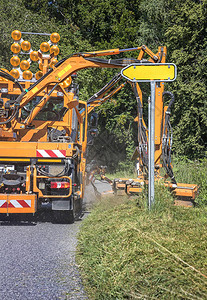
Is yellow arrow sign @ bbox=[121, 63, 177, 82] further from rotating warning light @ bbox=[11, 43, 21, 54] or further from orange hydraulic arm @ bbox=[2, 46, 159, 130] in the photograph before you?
rotating warning light @ bbox=[11, 43, 21, 54]

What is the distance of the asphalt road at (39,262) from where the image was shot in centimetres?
420

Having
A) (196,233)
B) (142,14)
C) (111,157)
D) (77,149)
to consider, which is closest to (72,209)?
(77,149)

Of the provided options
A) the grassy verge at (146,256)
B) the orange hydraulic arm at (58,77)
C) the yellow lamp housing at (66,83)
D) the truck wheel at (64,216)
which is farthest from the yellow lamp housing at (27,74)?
the grassy verge at (146,256)

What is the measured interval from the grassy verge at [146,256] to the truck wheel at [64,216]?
1.89m

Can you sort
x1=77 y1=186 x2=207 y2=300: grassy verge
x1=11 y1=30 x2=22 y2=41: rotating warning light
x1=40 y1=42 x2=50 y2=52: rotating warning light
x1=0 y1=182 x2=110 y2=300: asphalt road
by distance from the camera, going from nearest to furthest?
1. x1=77 y1=186 x2=207 y2=300: grassy verge
2. x1=0 y1=182 x2=110 y2=300: asphalt road
3. x1=40 y1=42 x2=50 y2=52: rotating warning light
4. x1=11 y1=30 x2=22 y2=41: rotating warning light

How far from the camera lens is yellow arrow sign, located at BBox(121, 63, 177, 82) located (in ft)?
21.1

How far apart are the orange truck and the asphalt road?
1.60 feet

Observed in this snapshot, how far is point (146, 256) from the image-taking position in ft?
14.0

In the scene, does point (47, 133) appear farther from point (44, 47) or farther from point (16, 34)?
point (16, 34)

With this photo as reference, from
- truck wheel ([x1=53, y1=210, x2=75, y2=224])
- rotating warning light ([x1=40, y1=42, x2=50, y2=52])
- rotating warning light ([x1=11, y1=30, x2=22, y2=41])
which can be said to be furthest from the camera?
rotating warning light ([x1=11, y1=30, x2=22, y2=41])

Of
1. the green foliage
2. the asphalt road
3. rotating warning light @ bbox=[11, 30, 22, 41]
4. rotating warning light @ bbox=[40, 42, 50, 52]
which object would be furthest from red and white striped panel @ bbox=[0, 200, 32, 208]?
the green foliage

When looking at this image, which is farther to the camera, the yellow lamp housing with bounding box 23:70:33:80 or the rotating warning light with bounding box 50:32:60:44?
the rotating warning light with bounding box 50:32:60:44

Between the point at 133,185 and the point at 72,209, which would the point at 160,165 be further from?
the point at 72,209

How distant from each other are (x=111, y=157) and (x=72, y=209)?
1924 centimetres
